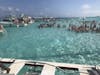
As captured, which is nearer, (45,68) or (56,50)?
(45,68)

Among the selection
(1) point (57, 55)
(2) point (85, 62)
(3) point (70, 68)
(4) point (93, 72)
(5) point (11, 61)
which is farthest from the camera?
(1) point (57, 55)

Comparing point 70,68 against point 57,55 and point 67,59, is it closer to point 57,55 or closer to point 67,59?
point 67,59

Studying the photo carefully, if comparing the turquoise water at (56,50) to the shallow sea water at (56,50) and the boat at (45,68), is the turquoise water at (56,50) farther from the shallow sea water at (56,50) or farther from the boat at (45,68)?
the boat at (45,68)

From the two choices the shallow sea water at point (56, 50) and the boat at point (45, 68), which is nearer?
the boat at point (45, 68)

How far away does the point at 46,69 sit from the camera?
504 inches

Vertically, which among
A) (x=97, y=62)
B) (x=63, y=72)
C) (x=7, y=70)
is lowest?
(x=97, y=62)

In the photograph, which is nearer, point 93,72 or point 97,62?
point 93,72

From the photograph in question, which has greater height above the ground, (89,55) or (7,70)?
(7,70)

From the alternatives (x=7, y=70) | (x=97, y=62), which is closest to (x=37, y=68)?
(x=7, y=70)

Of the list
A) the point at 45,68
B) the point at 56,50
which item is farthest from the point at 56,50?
the point at 45,68

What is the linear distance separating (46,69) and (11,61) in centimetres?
343

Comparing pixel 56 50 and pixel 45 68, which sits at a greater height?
pixel 45 68

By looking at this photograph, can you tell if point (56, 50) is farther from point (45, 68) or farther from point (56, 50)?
point (45, 68)

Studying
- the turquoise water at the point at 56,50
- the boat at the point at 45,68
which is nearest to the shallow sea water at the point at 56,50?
the turquoise water at the point at 56,50
